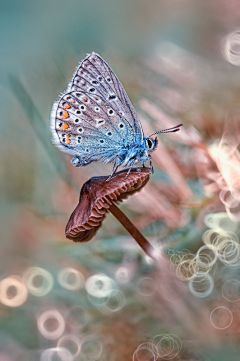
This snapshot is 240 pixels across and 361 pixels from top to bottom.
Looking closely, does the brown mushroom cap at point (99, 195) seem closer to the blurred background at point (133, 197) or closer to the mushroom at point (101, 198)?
the mushroom at point (101, 198)

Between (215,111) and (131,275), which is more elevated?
(215,111)

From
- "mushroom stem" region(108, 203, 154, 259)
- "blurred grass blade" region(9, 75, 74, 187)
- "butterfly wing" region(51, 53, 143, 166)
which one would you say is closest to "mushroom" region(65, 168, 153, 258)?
"mushroom stem" region(108, 203, 154, 259)

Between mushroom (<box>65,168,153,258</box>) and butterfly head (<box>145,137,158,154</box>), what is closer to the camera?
mushroom (<box>65,168,153,258</box>)

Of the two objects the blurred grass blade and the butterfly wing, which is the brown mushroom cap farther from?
the blurred grass blade

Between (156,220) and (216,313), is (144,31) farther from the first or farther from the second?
(216,313)

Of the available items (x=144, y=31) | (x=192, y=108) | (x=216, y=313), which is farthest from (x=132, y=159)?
(x=144, y=31)

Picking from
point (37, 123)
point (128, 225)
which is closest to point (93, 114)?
point (128, 225)

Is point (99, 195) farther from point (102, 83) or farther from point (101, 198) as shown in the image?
point (102, 83)
